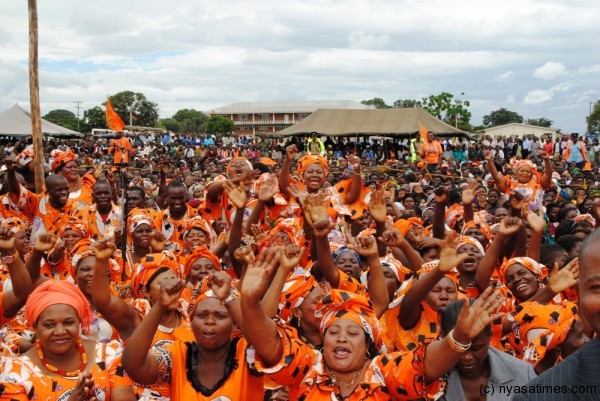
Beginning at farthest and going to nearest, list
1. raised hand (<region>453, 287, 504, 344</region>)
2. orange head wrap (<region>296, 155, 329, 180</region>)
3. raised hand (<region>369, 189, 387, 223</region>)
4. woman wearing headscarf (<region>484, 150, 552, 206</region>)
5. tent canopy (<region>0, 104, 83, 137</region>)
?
tent canopy (<region>0, 104, 83, 137</region>)
woman wearing headscarf (<region>484, 150, 552, 206</region>)
orange head wrap (<region>296, 155, 329, 180</region>)
raised hand (<region>369, 189, 387, 223</region>)
raised hand (<region>453, 287, 504, 344</region>)

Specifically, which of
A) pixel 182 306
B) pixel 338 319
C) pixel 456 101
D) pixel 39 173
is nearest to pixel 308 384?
pixel 338 319

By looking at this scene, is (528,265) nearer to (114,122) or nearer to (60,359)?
(60,359)

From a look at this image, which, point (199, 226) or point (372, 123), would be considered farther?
point (372, 123)

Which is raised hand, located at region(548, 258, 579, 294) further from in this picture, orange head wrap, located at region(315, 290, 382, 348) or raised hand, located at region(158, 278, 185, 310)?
raised hand, located at region(158, 278, 185, 310)

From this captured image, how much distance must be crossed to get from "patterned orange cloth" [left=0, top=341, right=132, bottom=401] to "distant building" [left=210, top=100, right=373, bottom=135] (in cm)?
8411

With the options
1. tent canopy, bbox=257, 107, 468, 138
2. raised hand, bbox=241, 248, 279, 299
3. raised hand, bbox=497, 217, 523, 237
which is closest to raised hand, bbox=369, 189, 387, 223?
raised hand, bbox=497, 217, 523, 237

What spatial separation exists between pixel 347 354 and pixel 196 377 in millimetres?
809

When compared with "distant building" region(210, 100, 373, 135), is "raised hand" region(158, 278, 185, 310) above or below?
below

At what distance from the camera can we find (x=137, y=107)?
85938 mm

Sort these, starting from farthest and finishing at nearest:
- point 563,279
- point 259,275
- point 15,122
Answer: point 15,122, point 563,279, point 259,275

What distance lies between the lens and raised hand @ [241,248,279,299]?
3.13 meters

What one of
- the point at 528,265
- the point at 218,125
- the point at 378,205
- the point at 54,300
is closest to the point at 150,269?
the point at 54,300

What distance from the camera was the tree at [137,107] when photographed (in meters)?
85.4

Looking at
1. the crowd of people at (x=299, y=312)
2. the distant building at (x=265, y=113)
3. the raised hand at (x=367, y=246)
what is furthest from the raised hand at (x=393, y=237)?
the distant building at (x=265, y=113)
